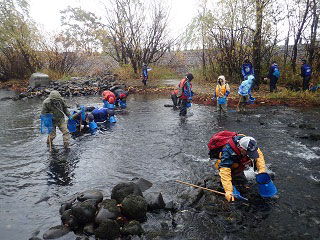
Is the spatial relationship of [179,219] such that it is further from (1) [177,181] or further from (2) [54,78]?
(2) [54,78]

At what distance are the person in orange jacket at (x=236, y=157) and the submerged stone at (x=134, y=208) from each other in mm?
1397

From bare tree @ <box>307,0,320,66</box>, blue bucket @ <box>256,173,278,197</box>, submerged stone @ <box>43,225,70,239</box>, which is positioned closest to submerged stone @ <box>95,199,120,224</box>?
submerged stone @ <box>43,225,70,239</box>

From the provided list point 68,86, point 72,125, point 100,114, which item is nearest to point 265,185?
point 72,125

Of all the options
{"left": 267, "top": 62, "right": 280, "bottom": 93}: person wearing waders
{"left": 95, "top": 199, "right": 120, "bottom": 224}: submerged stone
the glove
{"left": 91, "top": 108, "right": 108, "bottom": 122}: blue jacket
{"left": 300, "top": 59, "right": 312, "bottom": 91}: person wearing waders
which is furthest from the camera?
{"left": 267, "top": 62, "right": 280, "bottom": 93}: person wearing waders

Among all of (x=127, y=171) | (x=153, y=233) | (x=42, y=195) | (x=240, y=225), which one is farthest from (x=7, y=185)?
(x=240, y=225)

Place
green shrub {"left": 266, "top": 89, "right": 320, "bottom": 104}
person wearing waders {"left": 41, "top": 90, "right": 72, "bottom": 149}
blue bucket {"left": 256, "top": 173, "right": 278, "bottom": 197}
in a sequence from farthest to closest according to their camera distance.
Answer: green shrub {"left": 266, "top": 89, "right": 320, "bottom": 104} < person wearing waders {"left": 41, "top": 90, "right": 72, "bottom": 149} < blue bucket {"left": 256, "top": 173, "right": 278, "bottom": 197}

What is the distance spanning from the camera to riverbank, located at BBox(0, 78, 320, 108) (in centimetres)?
1218

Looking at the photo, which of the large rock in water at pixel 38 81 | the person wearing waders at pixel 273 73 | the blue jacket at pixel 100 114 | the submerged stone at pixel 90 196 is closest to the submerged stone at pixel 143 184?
the submerged stone at pixel 90 196

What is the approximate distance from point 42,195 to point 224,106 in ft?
24.8

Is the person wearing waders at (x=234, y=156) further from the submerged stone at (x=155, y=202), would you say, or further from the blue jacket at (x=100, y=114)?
the blue jacket at (x=100, y=114)

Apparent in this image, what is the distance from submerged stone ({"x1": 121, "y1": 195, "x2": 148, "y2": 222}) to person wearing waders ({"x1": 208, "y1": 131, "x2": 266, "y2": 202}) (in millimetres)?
1394

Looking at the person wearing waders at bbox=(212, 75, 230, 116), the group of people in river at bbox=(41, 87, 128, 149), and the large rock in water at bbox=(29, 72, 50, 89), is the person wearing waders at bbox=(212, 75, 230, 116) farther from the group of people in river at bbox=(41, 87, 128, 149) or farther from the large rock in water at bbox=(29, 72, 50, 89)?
the large rock in water at bbox=(29, 72, 50, 89)

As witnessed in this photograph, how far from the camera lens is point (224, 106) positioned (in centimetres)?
1020

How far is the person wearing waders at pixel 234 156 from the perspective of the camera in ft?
13.0
